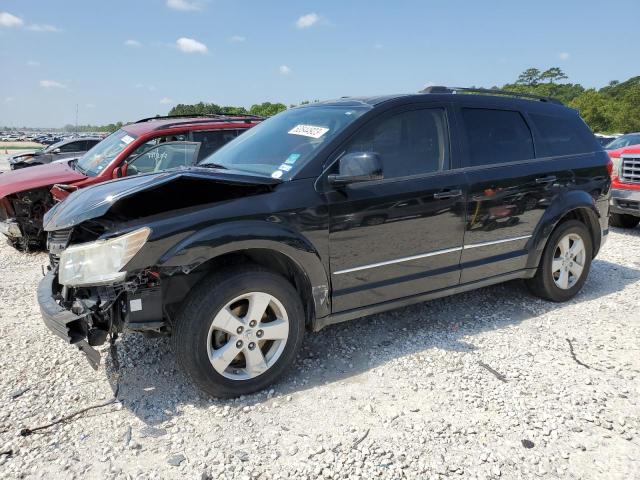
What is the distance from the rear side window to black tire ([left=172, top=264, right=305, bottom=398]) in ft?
9.33

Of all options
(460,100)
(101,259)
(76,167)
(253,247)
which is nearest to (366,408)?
(253,247)

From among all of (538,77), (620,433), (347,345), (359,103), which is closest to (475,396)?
(620,433)

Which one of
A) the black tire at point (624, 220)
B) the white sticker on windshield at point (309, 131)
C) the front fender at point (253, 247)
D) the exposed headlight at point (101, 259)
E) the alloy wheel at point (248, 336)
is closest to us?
the exposed headlight at point (101, 259)

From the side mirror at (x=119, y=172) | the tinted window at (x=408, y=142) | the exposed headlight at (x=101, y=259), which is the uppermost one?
the tinted window at (x=408, y=142)

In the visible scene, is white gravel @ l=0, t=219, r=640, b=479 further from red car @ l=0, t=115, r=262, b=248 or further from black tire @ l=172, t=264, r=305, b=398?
red car @ l=0, t=115, r=262, b=248

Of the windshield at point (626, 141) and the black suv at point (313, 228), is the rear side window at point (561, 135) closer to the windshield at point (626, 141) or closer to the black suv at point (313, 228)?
the black suv at point (313, 228)

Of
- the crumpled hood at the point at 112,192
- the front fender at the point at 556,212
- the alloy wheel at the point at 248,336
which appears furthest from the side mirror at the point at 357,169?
the front fender at the point at 556,212

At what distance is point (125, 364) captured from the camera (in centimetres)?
342

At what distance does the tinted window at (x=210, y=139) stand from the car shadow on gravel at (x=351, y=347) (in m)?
3.38

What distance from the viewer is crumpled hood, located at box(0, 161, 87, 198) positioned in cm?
596

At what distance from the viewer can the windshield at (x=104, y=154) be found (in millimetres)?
6039

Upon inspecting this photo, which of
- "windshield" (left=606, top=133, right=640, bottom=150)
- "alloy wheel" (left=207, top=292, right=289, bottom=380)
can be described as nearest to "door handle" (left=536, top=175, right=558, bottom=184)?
"alloy wheel" (left=207, top=292, right=289, bottom=380)

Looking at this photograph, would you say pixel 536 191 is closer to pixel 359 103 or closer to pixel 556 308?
pixel 556 308

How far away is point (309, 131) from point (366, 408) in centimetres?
198
